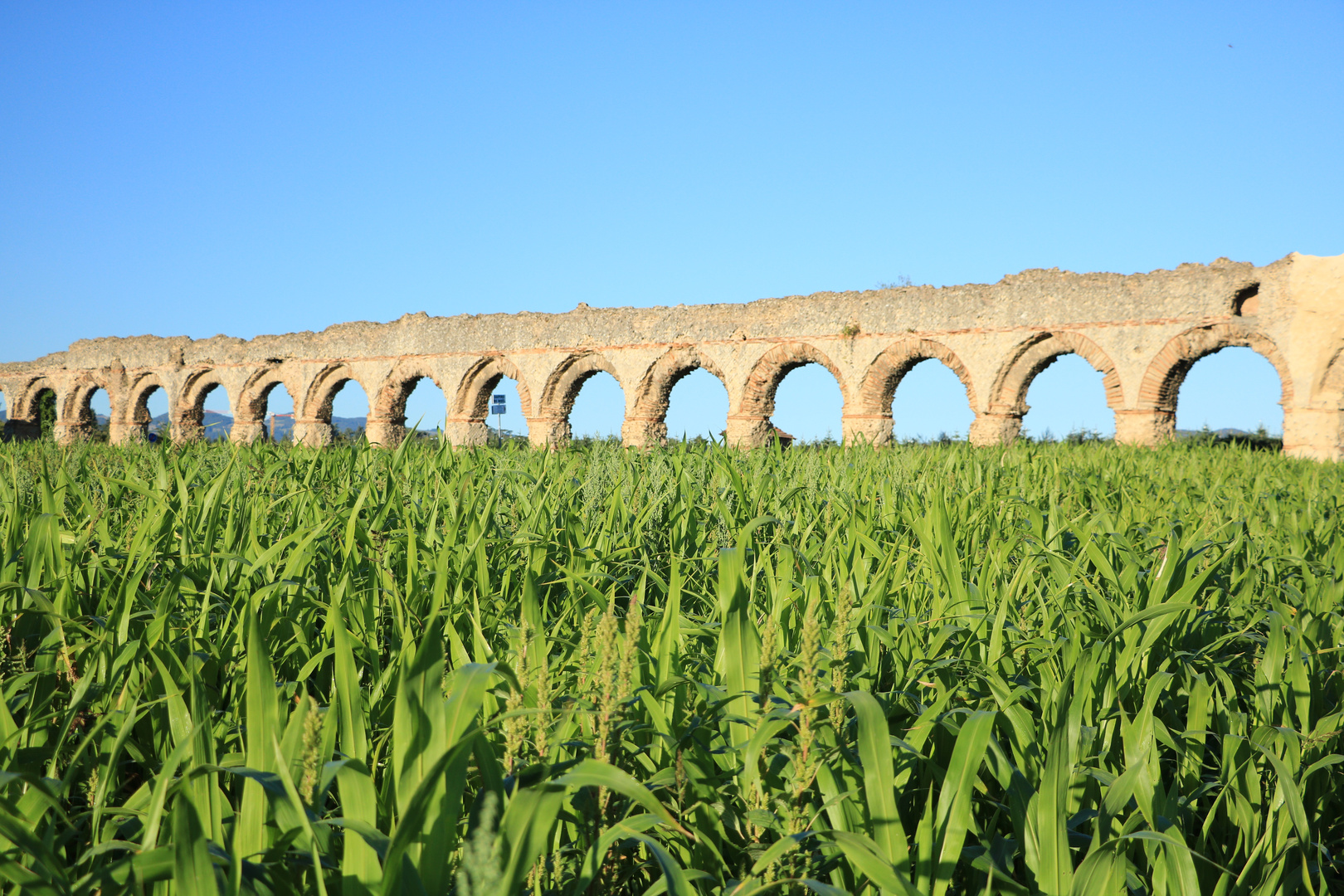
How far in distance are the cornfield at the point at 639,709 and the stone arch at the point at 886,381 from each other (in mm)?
12556

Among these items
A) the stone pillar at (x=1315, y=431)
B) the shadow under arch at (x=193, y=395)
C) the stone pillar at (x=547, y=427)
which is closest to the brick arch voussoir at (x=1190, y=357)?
the stone pillar at (x=1315, y=431)

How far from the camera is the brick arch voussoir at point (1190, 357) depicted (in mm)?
13422

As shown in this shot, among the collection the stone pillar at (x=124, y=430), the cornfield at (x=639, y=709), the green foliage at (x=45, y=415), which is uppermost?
the green foliage at (x=45, y=415)

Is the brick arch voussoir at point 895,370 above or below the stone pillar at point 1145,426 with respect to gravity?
above

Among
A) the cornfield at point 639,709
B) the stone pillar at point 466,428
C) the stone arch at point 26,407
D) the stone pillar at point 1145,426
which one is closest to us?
the cornfield at point 639,709

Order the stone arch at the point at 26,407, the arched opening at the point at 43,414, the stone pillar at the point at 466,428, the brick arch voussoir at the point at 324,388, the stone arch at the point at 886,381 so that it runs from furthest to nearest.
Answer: the arched opening at the point at 43,414
the stone arch at the point at 26,407
the brick arch voussoir at the point at 324,388
the stone pillar at the point at 466,428
the stone arch at the point at 886,381

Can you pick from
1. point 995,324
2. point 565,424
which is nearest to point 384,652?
point 995,324

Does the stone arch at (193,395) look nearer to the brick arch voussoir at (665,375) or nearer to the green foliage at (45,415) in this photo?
the green foliage at (45,415)

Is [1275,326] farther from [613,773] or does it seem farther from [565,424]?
[613,773]

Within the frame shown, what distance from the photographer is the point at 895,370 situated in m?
15.6

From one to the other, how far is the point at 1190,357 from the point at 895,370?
4.72 metres

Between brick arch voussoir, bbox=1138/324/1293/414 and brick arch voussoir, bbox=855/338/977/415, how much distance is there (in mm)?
2799

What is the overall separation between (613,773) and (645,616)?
1.16 metres

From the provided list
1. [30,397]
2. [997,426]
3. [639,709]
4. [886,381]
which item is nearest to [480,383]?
[886,381]
